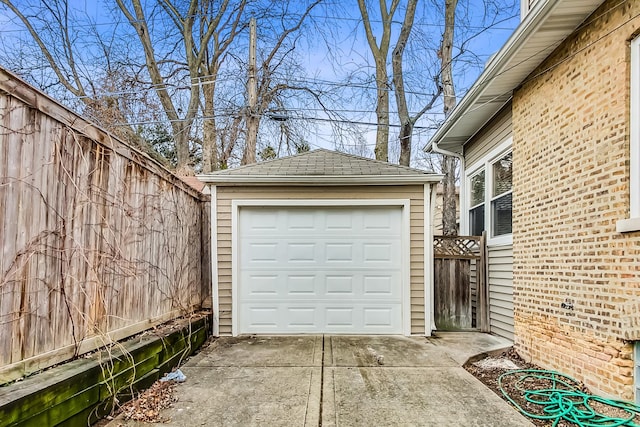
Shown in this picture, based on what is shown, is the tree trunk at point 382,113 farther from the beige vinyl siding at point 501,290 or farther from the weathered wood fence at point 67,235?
the weathered wood fence at point 67,235

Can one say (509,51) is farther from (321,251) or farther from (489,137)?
(321,251)

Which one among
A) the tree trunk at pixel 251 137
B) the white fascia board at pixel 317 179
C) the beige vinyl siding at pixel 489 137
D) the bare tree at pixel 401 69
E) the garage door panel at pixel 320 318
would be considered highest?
the bare tree at pixel 401 69

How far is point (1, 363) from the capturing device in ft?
7.38

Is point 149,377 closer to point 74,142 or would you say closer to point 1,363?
point 1,363

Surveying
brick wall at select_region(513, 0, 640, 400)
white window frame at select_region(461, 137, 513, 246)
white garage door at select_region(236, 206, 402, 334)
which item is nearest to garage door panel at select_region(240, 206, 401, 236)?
white garage door at select_region(236, 206, 402, 334)

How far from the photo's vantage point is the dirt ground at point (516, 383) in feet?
9.97

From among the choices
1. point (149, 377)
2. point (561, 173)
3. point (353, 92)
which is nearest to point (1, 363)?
point (149, 377)

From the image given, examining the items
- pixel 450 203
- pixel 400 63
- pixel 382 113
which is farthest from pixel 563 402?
pixel 400 63

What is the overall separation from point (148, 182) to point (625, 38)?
475cm

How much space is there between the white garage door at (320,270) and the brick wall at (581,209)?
6.09ft

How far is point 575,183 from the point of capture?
385 cm

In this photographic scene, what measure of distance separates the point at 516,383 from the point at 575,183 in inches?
83.2

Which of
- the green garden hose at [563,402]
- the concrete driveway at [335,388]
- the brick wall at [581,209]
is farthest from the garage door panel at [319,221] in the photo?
the green garden hose at [563,402]

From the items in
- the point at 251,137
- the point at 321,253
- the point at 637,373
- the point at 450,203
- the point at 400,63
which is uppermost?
the point at 400,63
